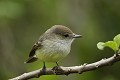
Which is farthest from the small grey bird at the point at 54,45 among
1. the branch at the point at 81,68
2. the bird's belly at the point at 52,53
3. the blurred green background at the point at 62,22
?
the branch at the point at 81,68

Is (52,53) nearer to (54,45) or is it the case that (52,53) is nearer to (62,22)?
(54,45)

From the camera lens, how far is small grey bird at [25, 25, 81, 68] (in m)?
3.97

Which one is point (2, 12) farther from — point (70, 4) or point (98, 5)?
point (70, 4)

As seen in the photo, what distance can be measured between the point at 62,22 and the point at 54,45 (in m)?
3.33

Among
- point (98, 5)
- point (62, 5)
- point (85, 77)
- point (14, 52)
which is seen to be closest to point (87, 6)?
point (98, 5)

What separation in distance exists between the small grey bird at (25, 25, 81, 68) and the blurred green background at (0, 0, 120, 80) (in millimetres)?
490

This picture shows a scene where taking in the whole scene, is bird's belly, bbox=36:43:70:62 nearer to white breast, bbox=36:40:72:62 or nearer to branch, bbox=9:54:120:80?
white breast, bbox=36:40:72:62

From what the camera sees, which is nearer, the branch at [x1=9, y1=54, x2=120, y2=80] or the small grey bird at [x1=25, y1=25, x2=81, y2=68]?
the branch at [x1=9, y1=54, x2=120, y2=80]

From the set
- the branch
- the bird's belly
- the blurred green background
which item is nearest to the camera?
the branch

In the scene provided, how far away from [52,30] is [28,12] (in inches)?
115

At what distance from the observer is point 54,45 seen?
4.27 metres

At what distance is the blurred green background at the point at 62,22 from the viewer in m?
5.52

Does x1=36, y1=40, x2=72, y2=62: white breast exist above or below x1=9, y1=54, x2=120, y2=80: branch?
above

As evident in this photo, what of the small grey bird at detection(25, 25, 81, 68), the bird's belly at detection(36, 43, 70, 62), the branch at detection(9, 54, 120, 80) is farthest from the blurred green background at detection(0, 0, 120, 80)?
the branch at detection(9, 54, 120, 80)
